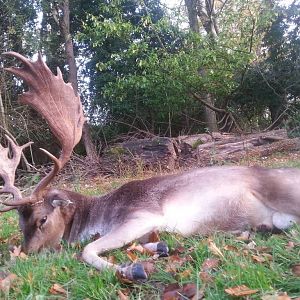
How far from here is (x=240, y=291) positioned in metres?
2.74

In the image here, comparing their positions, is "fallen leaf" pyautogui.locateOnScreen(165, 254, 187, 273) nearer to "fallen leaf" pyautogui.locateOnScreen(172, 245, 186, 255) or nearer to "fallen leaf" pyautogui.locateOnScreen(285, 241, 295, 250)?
"fallen leaf" pyautogui.locateOnScreen(172, 245, 186, 255)

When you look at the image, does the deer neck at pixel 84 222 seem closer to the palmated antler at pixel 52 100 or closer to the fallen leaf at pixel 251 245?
the palmated antler at pixel 52 100

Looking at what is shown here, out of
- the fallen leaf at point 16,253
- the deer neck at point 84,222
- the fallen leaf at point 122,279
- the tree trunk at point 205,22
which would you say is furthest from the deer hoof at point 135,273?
the tree trunk at point 205,22

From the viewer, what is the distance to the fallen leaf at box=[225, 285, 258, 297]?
8.89 ft

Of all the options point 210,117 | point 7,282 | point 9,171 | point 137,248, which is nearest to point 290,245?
point 137,248

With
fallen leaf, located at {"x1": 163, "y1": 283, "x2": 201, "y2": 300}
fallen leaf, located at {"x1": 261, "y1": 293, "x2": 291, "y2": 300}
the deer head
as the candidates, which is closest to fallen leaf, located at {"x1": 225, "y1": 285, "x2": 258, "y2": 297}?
fallen leaf, located at {"x1": 261, "y1": 293, "x2": 291, "y2": 300}

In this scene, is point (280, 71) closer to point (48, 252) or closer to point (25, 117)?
point (25, 117)

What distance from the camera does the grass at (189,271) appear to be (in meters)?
2.91

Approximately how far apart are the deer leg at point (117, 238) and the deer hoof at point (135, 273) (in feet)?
0.85

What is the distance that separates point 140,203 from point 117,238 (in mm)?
605

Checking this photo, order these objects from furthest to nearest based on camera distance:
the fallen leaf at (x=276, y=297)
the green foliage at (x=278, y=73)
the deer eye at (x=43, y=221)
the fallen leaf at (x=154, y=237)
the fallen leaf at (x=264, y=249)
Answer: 1. the green foliage at (x=278, y=73)
2. the deer eye at (x=43, y=221)
3. the fallen leaf at (x=154, y=237)
4. the fallen leaf at (x=264, y=249)
5. the fallen leaf at (x=276, y=297)

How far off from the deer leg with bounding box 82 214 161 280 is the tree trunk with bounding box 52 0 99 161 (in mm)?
13871

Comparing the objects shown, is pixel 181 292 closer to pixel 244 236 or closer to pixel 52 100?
pixel 244 236

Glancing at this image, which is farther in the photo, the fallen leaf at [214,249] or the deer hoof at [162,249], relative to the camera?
the deer hoof at [162,249]
